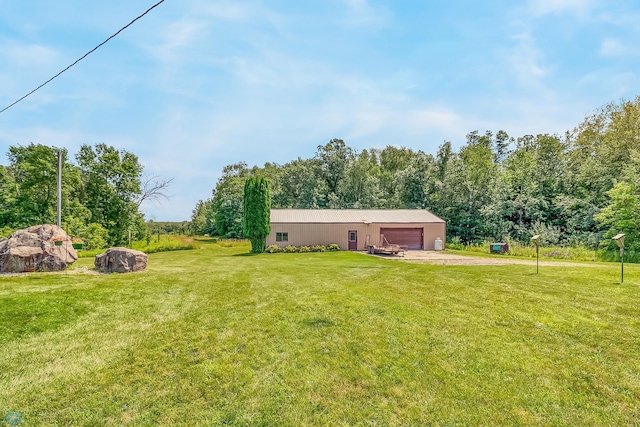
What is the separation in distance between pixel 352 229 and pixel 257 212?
24.5 ft

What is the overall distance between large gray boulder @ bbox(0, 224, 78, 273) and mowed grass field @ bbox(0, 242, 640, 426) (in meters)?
2.52

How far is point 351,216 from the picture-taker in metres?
26.0

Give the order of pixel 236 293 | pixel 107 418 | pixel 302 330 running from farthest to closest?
pixel 236 293 → pixel 302 330 → pixel 107 418

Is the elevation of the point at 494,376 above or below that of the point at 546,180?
below

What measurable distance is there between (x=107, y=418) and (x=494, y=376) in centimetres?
429

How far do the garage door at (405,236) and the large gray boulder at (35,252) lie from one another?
65.3ft

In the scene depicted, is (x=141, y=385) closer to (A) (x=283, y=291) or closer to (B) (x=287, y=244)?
(A) (x=283, y=291)

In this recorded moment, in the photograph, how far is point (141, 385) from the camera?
12.4 feet

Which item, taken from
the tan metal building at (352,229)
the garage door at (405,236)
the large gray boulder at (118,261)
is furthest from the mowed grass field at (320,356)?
the garage door at (405,236)

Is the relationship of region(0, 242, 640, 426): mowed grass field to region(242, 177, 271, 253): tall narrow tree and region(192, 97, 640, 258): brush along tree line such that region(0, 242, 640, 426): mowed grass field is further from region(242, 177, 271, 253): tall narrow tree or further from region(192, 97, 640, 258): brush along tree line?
region(192, 97, 640, 258): brush along tree line

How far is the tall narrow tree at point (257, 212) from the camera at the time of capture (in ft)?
72.4

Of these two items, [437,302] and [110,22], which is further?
[437,302]

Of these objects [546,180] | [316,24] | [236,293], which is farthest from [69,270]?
[546,180]

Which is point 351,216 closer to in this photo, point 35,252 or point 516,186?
point 516,186
